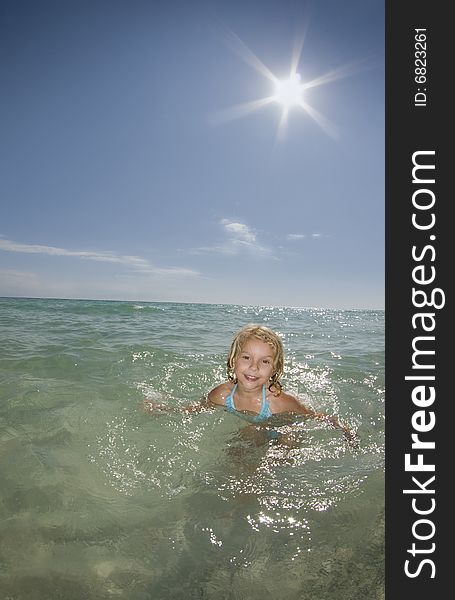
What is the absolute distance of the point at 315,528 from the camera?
222cm

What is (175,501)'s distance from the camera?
2486 millimetres

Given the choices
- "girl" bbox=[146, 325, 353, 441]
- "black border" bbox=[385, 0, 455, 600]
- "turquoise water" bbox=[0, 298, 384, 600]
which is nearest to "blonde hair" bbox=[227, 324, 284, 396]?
"girl" bbox=[146, 325, 353, 441]

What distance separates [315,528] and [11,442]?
2.81 m

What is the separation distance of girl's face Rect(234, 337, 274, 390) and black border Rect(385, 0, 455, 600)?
5.96 feet

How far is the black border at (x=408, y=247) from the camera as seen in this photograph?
69.0 inches

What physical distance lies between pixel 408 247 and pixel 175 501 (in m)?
2.32

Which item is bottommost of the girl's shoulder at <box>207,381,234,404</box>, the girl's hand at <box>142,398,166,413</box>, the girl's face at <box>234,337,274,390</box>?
the girl's hand at <box>142,398,166,413</box>

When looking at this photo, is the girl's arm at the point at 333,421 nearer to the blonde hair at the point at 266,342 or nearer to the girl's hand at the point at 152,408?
the blonde hair at the point at 266,342

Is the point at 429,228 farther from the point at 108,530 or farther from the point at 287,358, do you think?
the point at 287,358

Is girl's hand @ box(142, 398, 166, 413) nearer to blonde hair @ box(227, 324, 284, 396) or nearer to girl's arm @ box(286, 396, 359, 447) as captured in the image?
blonde hair @ box(227, 324, 284, 396)

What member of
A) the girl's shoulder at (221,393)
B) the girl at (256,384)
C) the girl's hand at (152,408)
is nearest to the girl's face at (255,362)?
the girl at (256,384)

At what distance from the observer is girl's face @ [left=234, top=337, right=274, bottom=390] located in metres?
3.71

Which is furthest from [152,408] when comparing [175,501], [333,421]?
[333,421]

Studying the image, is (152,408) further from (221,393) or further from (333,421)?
(333,421)
